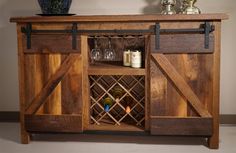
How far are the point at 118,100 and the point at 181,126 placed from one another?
483mm

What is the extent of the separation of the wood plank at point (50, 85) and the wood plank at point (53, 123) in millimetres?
63

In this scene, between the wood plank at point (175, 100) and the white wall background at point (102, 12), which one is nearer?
the wood plank at point (175, 100)

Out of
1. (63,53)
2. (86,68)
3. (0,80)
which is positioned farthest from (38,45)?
(0,80)

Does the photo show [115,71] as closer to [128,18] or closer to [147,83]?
[147,83]

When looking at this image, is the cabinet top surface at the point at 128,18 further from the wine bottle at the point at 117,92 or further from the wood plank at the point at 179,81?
the wine bottle at the point at 117,92

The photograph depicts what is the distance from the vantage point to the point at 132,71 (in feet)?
7.63

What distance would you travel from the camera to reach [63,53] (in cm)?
232

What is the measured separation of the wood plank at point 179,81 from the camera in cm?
224

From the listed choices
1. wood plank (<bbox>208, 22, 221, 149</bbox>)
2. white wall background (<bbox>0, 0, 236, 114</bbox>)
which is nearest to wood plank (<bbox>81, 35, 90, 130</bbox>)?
white wall background (<bbox>0, 0, 236, 114</bbox>)

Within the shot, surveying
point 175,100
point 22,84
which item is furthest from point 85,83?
point 175,100

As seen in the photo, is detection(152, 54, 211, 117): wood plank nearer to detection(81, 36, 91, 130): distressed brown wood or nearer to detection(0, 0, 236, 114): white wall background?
detection(81, 36, 91, 130): distressed brown wood

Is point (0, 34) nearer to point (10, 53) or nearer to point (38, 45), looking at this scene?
point (10, 53)

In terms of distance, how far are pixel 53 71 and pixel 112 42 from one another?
62cm

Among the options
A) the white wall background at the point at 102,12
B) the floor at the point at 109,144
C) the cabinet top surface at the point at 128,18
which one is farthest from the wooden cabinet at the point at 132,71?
the white wall background at the point at 102,12
